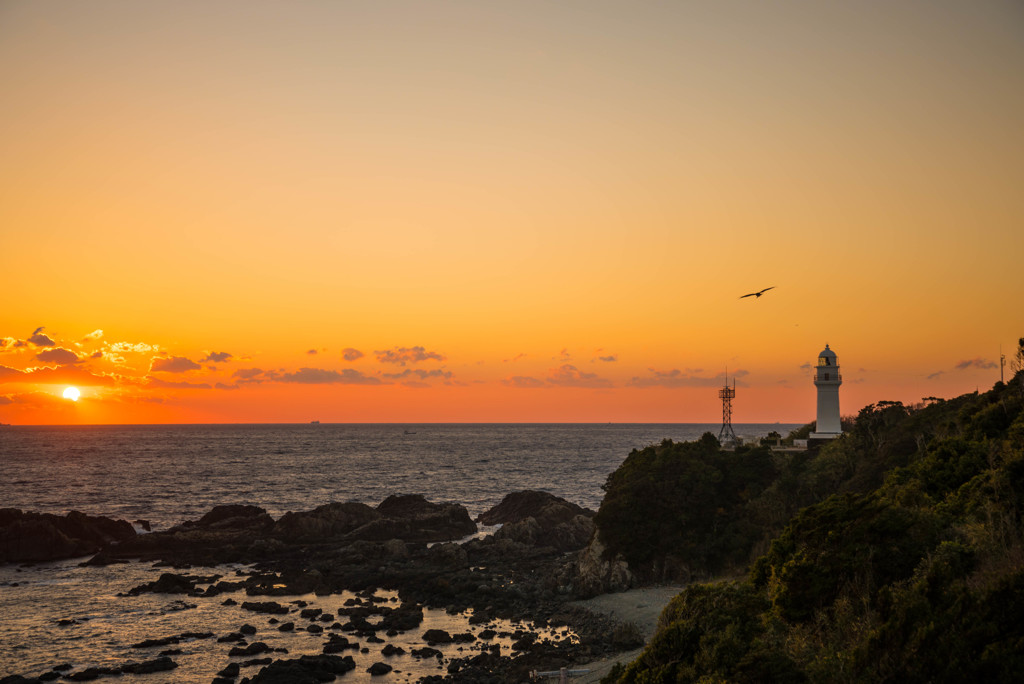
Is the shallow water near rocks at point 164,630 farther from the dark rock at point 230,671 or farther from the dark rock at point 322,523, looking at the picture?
the dark rock at point 322,523

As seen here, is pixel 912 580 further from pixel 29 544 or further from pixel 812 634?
pixel 29 544

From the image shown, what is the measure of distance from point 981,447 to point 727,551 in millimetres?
19314

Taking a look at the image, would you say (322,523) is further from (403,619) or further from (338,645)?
(338,645)

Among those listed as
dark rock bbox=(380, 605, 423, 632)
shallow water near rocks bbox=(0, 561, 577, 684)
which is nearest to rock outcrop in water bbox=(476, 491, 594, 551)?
shallow water near rocks bbox=(0, 561, 577, 684)

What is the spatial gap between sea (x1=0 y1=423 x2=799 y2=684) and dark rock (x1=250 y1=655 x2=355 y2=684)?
753 mm

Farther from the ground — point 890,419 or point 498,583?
point 890,419

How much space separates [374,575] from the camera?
4688 centimetres

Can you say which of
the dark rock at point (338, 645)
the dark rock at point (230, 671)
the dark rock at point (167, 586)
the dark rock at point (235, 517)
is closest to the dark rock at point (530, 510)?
the dark rock at point (235, 517)

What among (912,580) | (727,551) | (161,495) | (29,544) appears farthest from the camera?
(161,495)

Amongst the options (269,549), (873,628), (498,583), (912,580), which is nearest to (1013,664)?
(873,628)

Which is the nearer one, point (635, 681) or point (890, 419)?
point (635, 681)

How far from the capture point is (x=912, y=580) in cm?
1551

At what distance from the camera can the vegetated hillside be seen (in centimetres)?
1248

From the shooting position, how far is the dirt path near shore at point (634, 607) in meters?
29.6
